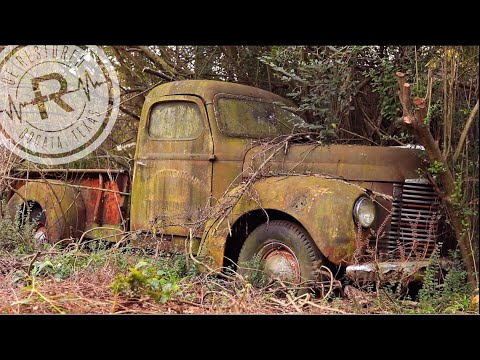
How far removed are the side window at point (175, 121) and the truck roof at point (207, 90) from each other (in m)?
0.11

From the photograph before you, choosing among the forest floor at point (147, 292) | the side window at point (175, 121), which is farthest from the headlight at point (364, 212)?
the side window at point (175, 121)

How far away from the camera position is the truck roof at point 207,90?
6.16 meters

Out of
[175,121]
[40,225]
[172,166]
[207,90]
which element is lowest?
[40,225]

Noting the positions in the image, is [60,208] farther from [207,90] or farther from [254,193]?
[254,193]

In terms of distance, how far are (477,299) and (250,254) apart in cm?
189

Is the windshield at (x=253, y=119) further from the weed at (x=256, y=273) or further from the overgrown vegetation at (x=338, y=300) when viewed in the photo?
the weed at (x=256, y=273)

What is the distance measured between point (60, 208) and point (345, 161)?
3.60 meters

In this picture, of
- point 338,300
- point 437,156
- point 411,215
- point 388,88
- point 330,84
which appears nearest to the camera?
point 338,300

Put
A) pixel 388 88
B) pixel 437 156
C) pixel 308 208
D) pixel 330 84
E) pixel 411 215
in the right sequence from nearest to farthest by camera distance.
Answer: pixel 437 156 < pixel 308 208 < pixel 411 215 < pixel 388 88 < pixel 330 84

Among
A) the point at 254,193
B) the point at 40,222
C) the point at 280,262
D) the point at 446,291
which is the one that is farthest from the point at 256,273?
the point at 40,222

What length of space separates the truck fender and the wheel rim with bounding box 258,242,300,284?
286 cm

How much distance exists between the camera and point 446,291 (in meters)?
4.48

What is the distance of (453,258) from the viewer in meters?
4.81

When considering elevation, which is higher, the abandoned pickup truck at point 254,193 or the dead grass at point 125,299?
the abandoned pickup truck at point 254,193
